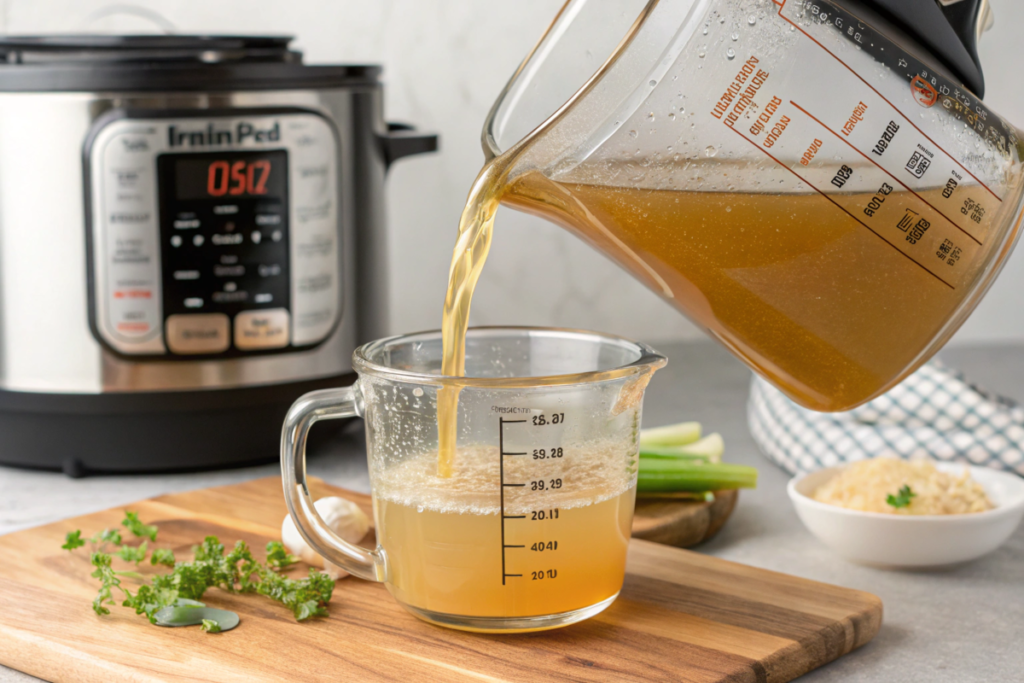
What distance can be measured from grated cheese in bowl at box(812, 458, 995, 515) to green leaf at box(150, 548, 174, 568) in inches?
23.3

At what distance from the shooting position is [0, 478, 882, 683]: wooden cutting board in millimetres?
748

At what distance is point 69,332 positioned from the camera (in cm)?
121

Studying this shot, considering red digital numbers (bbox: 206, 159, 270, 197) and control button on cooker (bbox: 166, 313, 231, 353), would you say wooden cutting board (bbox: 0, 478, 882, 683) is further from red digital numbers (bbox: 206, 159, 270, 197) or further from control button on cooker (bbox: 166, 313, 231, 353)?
red digital numbers (bbox: 206, 159, 270, 197)

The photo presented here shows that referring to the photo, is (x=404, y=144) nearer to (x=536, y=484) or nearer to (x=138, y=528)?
(x=138, y=528)

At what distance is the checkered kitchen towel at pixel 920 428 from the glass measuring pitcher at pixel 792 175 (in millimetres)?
398

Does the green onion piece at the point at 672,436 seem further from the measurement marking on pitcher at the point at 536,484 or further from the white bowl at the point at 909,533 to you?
the measurement marking on pitcher at the point at 536,484

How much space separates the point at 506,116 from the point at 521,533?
310mm

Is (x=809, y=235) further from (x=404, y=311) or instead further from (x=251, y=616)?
(x=404, y=311)

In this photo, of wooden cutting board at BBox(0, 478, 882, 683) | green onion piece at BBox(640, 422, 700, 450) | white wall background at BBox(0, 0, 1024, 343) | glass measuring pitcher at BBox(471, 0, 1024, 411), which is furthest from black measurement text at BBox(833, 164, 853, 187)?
white wall background at BBox(0, 0, 1024, 343)

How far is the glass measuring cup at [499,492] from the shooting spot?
77 centimetres

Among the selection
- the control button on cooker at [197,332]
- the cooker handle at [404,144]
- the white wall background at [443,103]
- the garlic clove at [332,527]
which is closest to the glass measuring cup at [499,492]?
the garlic clove at [332,527]

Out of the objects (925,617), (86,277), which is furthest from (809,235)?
(86,277)

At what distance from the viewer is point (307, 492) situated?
33.0 inches

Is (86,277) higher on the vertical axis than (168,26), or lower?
lower
